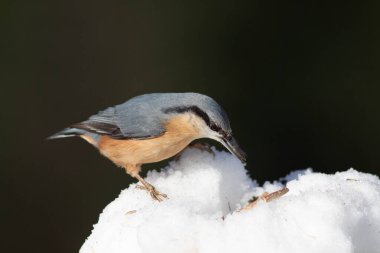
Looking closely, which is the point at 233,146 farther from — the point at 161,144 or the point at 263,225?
the point at 263,225

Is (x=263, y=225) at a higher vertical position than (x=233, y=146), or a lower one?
higher

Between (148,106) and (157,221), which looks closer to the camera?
(157,221)

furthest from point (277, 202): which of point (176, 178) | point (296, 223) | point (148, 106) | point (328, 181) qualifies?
point (148, 106)

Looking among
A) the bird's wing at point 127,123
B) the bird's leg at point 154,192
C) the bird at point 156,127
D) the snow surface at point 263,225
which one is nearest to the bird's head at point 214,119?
the bird at point 156,127

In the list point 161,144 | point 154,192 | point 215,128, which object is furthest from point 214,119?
point 154,192

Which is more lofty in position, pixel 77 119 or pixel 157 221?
pixel 157 221

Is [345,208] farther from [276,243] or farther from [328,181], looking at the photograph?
[328,181]

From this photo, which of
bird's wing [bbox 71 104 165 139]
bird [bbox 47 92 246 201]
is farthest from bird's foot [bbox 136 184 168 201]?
bird's wing [bbox 71 104 165 139]

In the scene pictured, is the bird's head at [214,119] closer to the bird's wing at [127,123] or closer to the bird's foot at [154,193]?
the bird's wing at [127,123]
